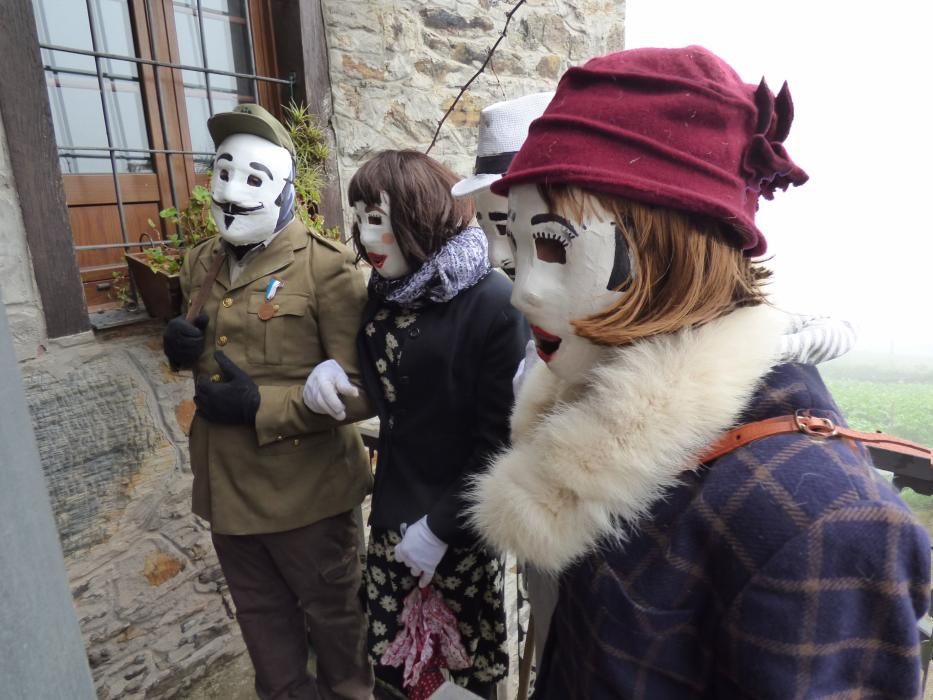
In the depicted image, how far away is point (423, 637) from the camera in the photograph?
4.98ft

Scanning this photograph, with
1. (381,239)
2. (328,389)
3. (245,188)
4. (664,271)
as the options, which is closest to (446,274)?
(381,239)

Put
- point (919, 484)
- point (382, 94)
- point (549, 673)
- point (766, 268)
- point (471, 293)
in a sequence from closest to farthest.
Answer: point (766, 268), point (549, 673), point (919, 484), point (471, 293), point (382, 94)

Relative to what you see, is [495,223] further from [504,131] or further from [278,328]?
[278,328]

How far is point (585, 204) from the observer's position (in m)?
0.74

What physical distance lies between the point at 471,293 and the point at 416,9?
2.04 metres

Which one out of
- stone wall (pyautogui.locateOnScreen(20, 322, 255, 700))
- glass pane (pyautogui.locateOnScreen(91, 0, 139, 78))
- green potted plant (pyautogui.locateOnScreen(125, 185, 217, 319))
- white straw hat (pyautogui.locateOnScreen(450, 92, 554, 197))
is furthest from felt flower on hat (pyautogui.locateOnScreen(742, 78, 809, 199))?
glass pane (pyautogui.locateOnScreen(91, 0, 139, 78))

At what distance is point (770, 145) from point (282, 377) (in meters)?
1.34

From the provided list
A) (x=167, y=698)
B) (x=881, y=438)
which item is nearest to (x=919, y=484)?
(x=881, y=438)

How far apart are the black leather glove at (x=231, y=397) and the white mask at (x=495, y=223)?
0.73 m

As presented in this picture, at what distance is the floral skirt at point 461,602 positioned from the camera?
1.53 metres

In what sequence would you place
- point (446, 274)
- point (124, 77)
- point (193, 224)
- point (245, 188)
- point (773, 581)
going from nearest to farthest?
point (773, 581)
point (446, 274)
point (245, 188)
point (193, 224)
point (124, 77)

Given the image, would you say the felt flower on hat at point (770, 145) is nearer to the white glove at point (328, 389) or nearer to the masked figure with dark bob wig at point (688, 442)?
the masked figure with dark bob wig at point (688, 442)

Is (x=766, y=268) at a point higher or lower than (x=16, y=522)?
→ higher

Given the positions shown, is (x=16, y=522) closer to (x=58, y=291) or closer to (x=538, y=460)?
(x=538, y=460)
